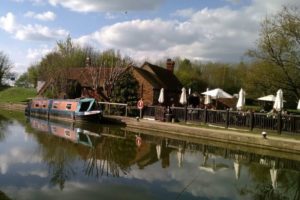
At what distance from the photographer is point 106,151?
1573 centimetres

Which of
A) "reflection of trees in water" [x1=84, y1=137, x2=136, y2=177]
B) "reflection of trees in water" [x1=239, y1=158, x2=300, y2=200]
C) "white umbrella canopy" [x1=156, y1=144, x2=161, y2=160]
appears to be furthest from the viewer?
"white umbrella canopy" [x1=156, y1=144, x2=161, y2=160]

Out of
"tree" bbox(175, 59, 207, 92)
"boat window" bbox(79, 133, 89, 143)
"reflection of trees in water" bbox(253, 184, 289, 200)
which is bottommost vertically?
"reflection of trees in water" bbox(253, 184, 289, 200)

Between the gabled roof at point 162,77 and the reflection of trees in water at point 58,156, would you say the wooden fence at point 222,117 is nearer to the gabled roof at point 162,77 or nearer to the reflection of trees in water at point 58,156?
the gabled roof at point 162,77

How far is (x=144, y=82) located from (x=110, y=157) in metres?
17.4

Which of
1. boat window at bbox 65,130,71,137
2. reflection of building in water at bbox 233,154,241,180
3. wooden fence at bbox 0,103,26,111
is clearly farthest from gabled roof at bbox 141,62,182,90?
reflection of building in water at bbox 233,154,241,180

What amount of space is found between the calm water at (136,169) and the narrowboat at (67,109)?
22.2 feet

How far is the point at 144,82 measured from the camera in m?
31.4

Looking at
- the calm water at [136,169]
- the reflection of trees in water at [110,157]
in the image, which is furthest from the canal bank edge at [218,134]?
the reflection of trees in water at [110,157]

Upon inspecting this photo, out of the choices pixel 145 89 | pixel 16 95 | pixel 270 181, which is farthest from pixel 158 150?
pixel 16 95

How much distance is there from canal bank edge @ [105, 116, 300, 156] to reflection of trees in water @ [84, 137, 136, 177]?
4.01 metres

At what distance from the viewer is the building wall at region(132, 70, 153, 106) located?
31.1 metres

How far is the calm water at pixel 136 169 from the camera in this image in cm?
980

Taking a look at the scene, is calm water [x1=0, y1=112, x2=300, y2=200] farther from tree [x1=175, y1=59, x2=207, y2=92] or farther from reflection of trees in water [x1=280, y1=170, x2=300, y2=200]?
tree [x1=175, y1=59, x2=207, y2=92]

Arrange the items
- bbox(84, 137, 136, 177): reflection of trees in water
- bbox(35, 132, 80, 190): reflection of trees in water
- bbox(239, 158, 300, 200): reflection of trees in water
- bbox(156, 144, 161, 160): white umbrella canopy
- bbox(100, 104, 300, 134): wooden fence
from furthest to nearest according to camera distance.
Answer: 1. bbox(100, 104, 300, 134): wooden fence
2. bbox(156, 144, 161, 160): white umbrella canopy
3. bbox(84, 137, 136, 177): reflection of trees in water
4. bbox(35, 132, 80, 190): reflection of trees in water
5. bbox(239, 158, 300, 200): reflection of trees in water
